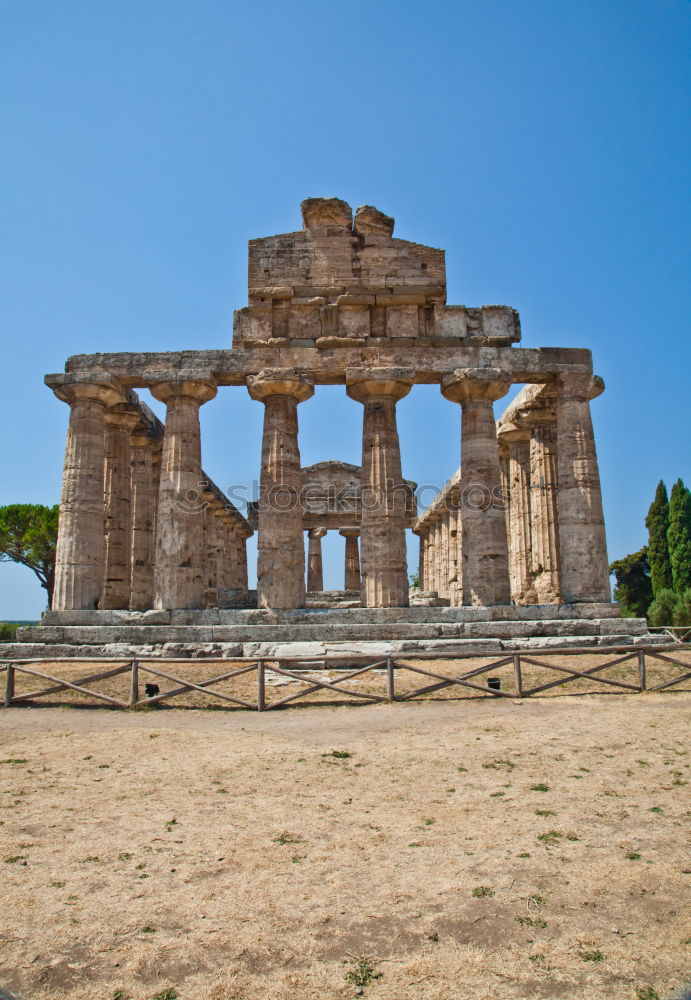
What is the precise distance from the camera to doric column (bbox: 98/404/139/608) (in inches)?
902

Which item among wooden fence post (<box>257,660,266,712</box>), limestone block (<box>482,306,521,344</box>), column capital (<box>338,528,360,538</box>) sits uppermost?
limestone block (<box>482,306,521,344</box>)

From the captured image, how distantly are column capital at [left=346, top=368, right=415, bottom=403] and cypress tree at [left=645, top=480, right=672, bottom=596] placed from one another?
2861cm

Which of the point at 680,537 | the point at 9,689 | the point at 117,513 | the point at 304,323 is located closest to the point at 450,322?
the point at 304,323

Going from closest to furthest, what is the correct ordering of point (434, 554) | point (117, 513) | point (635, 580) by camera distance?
point (117, 513) < point (434, 554) < point (635, 580)

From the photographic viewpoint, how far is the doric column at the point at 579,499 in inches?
757

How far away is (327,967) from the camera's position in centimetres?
451

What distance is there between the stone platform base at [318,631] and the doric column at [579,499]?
2.87 ft

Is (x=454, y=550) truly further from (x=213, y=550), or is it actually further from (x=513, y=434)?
(x=213, y=550)

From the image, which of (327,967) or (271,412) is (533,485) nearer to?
(271,412)

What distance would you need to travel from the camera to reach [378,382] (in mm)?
19672

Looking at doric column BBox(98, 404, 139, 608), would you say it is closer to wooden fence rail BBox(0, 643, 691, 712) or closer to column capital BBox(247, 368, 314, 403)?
column capital BBox(247, 368, 314, 403)

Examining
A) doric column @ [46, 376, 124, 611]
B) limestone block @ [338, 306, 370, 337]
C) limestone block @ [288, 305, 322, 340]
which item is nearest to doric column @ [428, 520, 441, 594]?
limestone block @ [338, 306, 370, 337]

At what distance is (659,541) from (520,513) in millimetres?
23073

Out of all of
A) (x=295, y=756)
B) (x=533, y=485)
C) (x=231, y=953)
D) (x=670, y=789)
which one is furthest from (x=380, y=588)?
(x=231, y=953)
